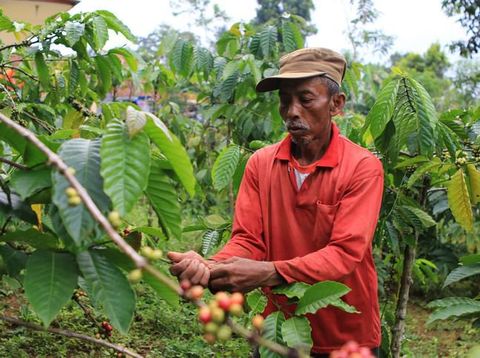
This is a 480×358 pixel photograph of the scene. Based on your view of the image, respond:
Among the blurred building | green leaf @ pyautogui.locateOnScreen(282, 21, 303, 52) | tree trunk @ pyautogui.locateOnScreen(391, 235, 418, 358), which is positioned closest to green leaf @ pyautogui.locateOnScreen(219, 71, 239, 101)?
green leaf @ pyautogui.locateOnScreen(282, 21, 303, 52)

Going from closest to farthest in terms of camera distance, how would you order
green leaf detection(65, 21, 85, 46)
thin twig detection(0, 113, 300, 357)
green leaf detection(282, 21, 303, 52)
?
thin twig detection(0, 113, 300, 357)
green leaf detection(65, 21, 85, 46)
green leaf detection(282, 21, 303, 52)

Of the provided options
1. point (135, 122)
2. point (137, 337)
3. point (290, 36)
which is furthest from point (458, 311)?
point (137, 337)

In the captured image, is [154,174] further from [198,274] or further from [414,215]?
[414,215]

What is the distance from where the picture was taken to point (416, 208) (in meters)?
2.21

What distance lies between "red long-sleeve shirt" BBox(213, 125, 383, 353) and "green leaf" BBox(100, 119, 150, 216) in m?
0.66

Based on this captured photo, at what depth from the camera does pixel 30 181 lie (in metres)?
1.03

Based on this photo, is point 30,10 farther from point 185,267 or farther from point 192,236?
point 185,267

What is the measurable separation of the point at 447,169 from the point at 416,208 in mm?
240

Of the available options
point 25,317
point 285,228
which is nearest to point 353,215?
point 285,228

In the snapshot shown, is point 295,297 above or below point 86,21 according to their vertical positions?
below

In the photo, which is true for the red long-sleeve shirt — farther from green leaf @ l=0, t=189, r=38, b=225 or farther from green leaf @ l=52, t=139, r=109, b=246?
green leaf @ l=52, t=139, r=109, b=246

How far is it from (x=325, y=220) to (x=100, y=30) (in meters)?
1.06

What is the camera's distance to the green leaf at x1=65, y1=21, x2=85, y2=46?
2.08 metres

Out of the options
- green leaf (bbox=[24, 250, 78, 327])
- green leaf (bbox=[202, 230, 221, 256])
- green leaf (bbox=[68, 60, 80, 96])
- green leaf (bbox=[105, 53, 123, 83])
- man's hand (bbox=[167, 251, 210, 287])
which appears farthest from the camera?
green leaf (bbox=[68, 60, 80, 96])
